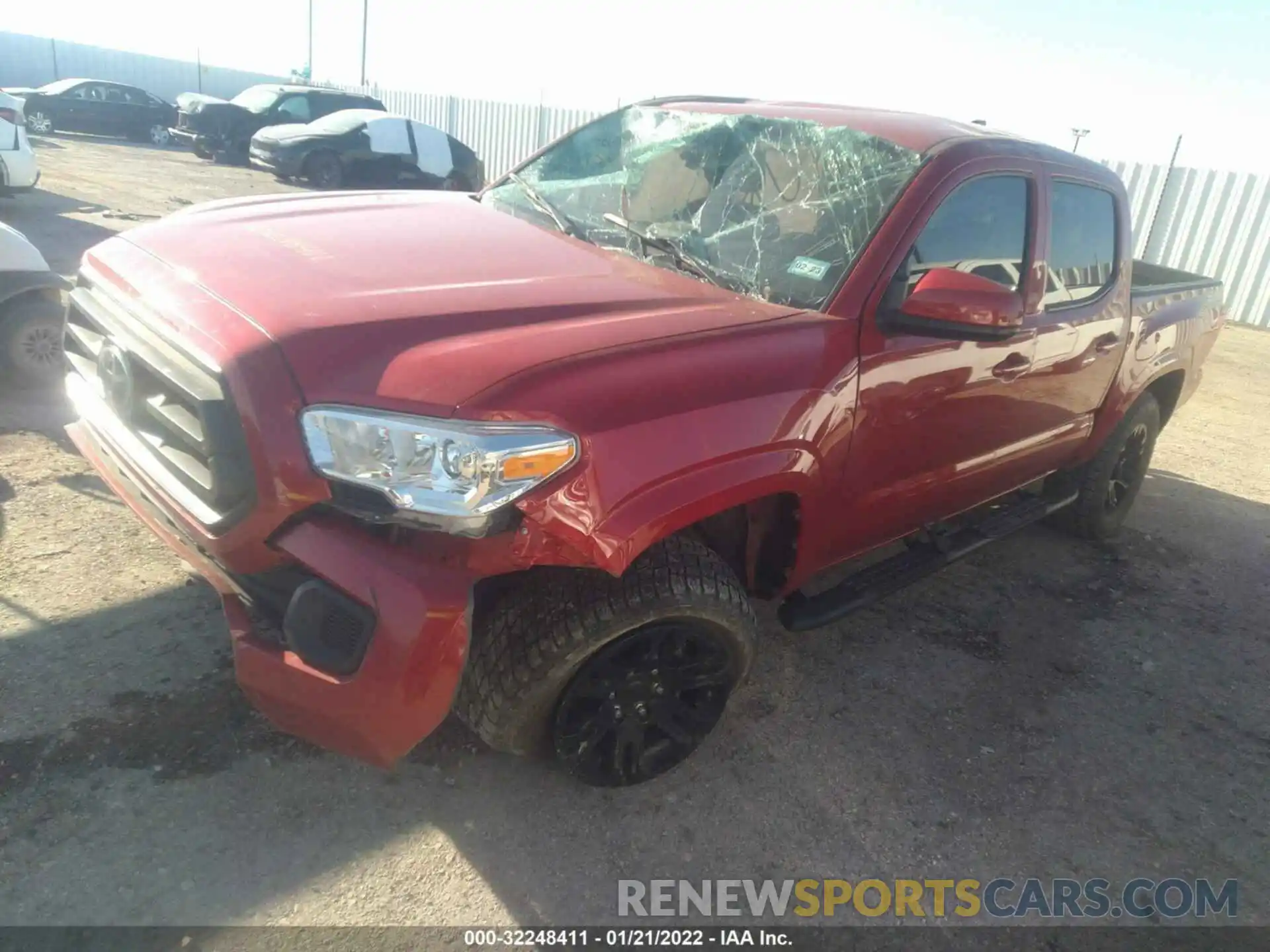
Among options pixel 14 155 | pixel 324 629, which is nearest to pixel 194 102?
pixel 14 155

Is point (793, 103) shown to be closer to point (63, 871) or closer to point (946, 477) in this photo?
point (946, 477)

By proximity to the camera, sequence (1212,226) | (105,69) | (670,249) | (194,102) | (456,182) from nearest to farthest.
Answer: (670,249) → (1212,226) → (456,182) → (194,102) → (105,69)

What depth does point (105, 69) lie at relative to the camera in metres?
30.7

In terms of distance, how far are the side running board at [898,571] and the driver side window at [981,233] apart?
1.00m

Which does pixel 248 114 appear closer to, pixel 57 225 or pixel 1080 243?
pixel 57 225

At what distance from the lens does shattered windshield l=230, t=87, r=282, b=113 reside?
18141 mm

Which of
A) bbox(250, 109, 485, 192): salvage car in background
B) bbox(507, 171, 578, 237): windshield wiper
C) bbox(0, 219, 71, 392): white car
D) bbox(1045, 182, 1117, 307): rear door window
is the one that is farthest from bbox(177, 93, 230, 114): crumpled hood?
Result: bbox(1045, 182, 1117, 307): rear door window

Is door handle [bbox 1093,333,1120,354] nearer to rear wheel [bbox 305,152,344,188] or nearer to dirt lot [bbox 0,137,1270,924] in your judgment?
dirt lot [bbox 0,137,1270,924]

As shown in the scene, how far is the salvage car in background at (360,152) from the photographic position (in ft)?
48.7

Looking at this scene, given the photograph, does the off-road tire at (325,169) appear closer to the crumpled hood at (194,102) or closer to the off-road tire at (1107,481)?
the crumpled hood at (194,102)

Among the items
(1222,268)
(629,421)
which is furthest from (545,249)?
(1222,268)

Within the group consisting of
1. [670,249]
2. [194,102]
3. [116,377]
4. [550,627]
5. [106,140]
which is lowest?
[106,140]

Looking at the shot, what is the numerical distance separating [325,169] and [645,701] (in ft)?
47.9

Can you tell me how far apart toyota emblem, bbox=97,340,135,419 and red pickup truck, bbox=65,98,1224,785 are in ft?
0.04
